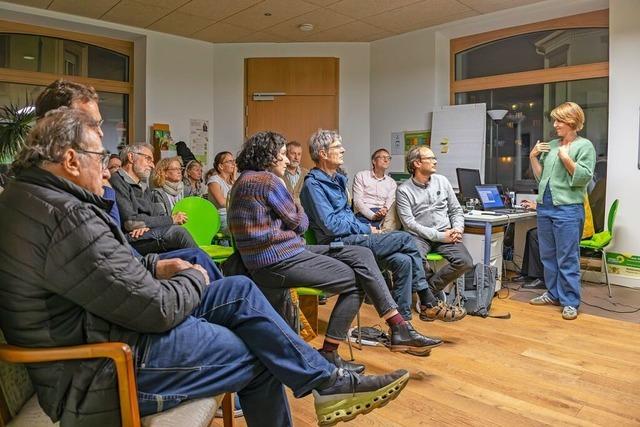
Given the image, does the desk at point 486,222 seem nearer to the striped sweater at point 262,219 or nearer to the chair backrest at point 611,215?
the chair backrest at point 611,215

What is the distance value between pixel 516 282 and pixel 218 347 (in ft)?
13.5

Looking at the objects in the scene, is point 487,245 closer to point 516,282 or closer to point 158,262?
point 516,282

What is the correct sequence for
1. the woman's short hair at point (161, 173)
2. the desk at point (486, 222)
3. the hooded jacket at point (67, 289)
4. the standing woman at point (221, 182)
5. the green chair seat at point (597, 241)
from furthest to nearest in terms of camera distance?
the standing woman at point (221, 182) < the green chair seat at point (597, 241) < the woman's short hair at point (161, 173) < the desk at point (486, 222) < the hooded jacket at point (67, 289)

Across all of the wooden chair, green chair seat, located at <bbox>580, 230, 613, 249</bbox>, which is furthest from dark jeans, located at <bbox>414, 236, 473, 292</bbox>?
the wooden chair

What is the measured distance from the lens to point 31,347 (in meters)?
1.19

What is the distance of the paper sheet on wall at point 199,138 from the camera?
6430mm

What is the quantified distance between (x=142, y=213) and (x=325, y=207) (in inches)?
51.9

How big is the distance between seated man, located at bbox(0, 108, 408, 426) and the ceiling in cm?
416

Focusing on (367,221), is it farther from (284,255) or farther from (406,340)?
(284,255)

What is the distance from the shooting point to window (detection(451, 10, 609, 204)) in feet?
16.4

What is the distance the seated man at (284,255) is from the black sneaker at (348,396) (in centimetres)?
71

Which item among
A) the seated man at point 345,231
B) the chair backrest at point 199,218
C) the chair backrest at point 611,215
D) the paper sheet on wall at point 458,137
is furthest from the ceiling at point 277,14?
the seated man at point 345,231

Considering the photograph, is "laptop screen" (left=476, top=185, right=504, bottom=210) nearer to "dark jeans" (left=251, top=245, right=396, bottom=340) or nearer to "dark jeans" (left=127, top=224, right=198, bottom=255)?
"dark jeans" (left=251, top=245, right=396, bottom=340)

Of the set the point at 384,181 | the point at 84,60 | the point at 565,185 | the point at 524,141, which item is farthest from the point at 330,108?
the point at 565,185
